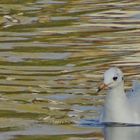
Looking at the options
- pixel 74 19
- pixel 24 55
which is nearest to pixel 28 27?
pixel 74 19

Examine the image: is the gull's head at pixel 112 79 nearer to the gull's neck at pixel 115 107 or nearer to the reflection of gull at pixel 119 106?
the reflection of gull at pixel 119 106

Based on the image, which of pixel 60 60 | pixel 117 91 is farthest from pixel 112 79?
pixel 60 60

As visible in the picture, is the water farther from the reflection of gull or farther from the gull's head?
the gull's head

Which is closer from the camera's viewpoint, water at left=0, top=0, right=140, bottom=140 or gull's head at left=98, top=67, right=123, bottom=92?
gull's head at left=98, top=67, right=123, bottom=92

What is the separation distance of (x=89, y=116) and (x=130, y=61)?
13.8ft

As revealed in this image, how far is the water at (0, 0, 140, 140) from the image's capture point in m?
14.4

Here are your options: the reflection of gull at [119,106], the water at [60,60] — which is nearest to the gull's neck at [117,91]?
the reflection of gull at [119,106]

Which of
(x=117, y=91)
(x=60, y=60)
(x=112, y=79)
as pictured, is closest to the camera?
(x=112, y=79)

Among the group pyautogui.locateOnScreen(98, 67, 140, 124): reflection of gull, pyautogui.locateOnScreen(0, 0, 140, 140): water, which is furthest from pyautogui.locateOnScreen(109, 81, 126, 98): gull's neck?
pyautogui.locateOnScreen(0, 0, 140, 140): water

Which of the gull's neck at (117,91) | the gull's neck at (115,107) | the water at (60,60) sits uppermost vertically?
the water at (60,60)

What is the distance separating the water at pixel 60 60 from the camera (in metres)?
14.4

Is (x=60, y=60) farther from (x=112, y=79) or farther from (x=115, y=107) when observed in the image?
(x=112, y=79)

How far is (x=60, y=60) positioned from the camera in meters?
19.4

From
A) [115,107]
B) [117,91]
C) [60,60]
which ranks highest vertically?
[60,60]
